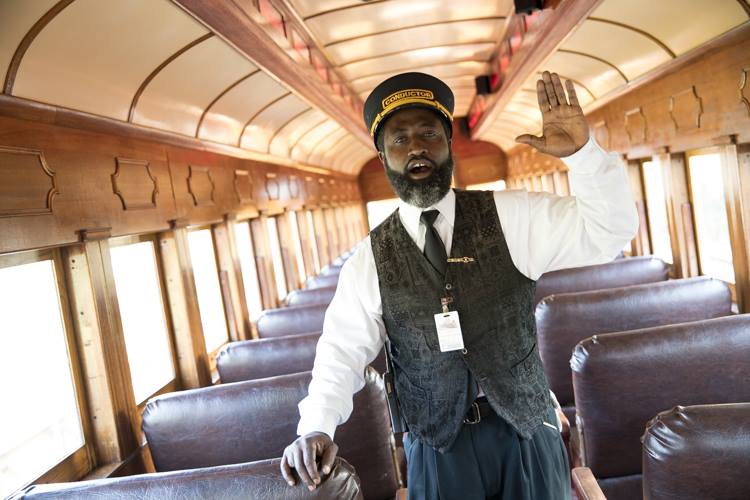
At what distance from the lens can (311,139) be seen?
8.82 meters

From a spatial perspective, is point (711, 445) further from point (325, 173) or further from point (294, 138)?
point (325, 173)

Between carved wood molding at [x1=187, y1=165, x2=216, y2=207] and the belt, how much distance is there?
139 inches

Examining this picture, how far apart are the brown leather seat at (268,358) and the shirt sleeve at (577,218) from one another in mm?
2297

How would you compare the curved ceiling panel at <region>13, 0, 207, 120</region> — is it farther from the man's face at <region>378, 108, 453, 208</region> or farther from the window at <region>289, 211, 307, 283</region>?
the window at <region>289, 211, 307, 283</region>

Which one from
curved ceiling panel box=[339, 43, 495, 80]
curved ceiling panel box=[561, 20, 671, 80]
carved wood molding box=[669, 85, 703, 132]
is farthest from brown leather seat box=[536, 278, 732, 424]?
curved ceiling panel box=[339, 43, 495, 80]

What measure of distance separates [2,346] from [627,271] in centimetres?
438

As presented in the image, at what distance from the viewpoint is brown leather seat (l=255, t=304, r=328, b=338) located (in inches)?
199

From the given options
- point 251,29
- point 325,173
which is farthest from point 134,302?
point 325,173

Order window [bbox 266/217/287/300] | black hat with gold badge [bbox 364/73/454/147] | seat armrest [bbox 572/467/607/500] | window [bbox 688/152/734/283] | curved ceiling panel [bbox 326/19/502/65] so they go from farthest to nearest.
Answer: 1. window [bbox 266/217/287/300]
2. curved ceiling panel [bbox 326/19/502/65]
3. window [bbox 688/152/734/283]
4. seat armrest [bbox 572/467/607/500]
5. black hat with gold badge [bbox 364/73/454/147]

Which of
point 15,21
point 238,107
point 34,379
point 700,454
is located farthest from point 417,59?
point 700,454

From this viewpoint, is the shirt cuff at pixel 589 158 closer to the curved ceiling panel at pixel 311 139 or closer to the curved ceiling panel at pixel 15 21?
the curved ceiling panel at pixel 15 21

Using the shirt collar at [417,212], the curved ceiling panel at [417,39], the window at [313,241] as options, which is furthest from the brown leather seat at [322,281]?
the shirt collar at [417,212]

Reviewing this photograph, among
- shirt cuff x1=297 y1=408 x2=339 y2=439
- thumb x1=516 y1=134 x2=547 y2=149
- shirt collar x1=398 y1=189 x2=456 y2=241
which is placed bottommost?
shirt cuff x1=297 y1=408 x2=339 y2=439

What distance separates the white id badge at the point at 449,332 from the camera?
1.71 m
